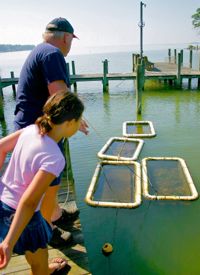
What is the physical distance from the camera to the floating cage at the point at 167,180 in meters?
5.72

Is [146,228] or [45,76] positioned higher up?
[45,76]

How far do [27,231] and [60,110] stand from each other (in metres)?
0.80

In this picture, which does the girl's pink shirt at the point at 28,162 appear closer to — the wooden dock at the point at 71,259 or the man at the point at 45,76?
the man at the point at 45,76

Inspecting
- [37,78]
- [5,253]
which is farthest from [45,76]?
[5,253]

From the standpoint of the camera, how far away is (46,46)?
248cm

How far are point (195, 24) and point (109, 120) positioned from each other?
32810 mm

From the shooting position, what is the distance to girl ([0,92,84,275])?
1.62 meters

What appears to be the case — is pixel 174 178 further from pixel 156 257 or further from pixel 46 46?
pixel 46 46

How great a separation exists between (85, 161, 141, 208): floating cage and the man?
2.97 metres

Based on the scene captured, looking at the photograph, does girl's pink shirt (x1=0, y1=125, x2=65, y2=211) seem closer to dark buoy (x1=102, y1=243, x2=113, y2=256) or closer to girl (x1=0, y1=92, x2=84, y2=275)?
girl (x1=0, y1=92, x2=84, y2=275)

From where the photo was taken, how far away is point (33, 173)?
174 cm

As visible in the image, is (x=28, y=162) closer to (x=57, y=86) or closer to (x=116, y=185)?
(x=57, y=86)

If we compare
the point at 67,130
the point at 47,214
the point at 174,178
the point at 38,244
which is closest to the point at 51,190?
the point at 47,214

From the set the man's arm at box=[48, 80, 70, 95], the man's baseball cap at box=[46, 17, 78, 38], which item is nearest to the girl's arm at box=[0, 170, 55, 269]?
the man's arm at box=[48, 80, 70, 95]
